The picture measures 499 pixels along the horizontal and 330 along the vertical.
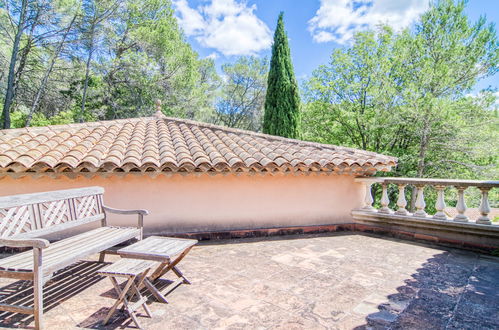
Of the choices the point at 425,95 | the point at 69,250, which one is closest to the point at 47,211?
the point at 69,250

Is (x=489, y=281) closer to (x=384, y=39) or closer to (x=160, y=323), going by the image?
(x=160, y=323)

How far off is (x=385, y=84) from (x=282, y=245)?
14.1 m

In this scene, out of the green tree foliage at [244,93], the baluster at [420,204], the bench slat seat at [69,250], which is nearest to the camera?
the bench slat seat at [69,250]

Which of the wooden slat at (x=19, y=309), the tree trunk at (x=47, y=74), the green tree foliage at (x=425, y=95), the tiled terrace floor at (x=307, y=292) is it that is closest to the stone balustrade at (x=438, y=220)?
the tiled terrace floor at (x=307, y=292)

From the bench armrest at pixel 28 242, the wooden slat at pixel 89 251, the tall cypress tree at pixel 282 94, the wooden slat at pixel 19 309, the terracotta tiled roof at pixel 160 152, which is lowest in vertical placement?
the wooden slat at pixel 19 309

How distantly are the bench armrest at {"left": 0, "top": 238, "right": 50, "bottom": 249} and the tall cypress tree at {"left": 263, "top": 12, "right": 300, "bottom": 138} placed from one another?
12.4 meters

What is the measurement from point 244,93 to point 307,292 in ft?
78.8

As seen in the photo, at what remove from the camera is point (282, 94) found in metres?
14.4

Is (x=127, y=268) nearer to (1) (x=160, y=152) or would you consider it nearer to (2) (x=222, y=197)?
(1) (x=160, y=152)

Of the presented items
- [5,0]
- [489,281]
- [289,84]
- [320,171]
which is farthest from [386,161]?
[5,0]

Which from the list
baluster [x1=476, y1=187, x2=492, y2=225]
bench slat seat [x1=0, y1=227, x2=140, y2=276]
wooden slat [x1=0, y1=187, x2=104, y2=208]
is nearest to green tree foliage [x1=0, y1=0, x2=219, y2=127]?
wooden slat [x1=0, y1=187, x2=104, y2=208]

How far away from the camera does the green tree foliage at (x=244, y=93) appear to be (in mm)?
25359

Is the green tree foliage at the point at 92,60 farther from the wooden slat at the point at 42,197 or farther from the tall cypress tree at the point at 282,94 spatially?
the wooden slat at the point at 42,197

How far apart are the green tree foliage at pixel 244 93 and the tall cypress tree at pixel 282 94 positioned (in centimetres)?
1051
